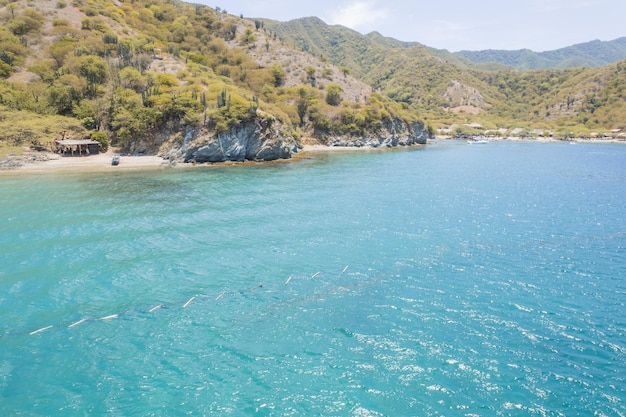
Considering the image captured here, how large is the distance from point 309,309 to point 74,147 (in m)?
56.9

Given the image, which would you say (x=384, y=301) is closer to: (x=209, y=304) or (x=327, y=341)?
(x=327, y=341)

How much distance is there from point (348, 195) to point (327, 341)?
81.9 feet

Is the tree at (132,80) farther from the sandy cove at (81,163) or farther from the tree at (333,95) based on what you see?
the tree at (333,95)

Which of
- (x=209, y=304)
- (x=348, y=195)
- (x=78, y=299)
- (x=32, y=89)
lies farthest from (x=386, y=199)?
(x=32, y=89)

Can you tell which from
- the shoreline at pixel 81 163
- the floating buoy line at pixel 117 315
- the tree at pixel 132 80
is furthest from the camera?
the tree at pixel 132 80

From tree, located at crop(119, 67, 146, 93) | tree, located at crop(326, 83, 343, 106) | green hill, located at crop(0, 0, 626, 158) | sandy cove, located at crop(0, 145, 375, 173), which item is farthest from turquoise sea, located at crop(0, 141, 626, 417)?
tree, located at crop(326, 83, 343, 106)

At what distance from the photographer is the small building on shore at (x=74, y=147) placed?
54531 mm

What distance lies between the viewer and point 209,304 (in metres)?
15.2

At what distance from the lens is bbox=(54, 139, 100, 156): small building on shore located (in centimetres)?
5453

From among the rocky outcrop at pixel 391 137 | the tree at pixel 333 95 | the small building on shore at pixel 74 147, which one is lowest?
the small building on shore at pixel 74 147

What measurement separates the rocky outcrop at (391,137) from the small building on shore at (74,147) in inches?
2275

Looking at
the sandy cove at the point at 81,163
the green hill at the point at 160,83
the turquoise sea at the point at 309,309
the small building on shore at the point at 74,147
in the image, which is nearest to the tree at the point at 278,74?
the green hill at the point at 160,83

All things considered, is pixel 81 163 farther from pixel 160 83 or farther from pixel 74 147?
pixel 160 83

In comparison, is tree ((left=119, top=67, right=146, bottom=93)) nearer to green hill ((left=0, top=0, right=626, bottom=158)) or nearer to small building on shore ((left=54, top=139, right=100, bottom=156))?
green hill ((left=0, top=0, right=626, bottom=158))
